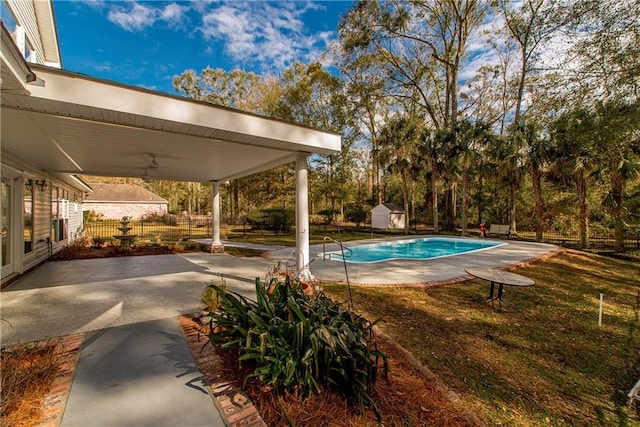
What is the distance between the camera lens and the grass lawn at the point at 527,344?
2.54m

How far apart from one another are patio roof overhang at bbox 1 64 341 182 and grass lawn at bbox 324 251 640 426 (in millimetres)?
3234

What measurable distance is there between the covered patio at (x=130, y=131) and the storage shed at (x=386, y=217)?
646 inches

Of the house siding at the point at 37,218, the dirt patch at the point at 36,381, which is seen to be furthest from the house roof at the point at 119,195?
the dirt patch at the point at 36,381

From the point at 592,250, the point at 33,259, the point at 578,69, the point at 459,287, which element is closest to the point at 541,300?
the point at 459,287

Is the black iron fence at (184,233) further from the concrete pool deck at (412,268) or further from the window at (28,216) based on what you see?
the concrete pool deck at (412,268)

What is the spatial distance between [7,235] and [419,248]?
1462 cm

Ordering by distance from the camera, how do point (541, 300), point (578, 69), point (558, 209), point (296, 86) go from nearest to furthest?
point (578, 69) < point (541, 300) < point (558, 209) < point (296, 86)

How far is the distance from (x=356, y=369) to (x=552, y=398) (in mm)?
2010

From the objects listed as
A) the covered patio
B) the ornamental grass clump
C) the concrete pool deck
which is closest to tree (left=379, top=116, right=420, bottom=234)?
the concrete pool deck

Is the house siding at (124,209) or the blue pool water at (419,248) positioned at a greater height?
the house siding at (124,209)

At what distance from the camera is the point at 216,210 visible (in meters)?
10.8

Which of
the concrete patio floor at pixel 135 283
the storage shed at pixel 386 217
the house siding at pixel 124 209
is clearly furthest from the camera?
the house siding at pixel 124 209

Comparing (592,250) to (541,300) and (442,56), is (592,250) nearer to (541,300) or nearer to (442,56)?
(541,300)

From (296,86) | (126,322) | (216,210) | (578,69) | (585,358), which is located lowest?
(585,358)
